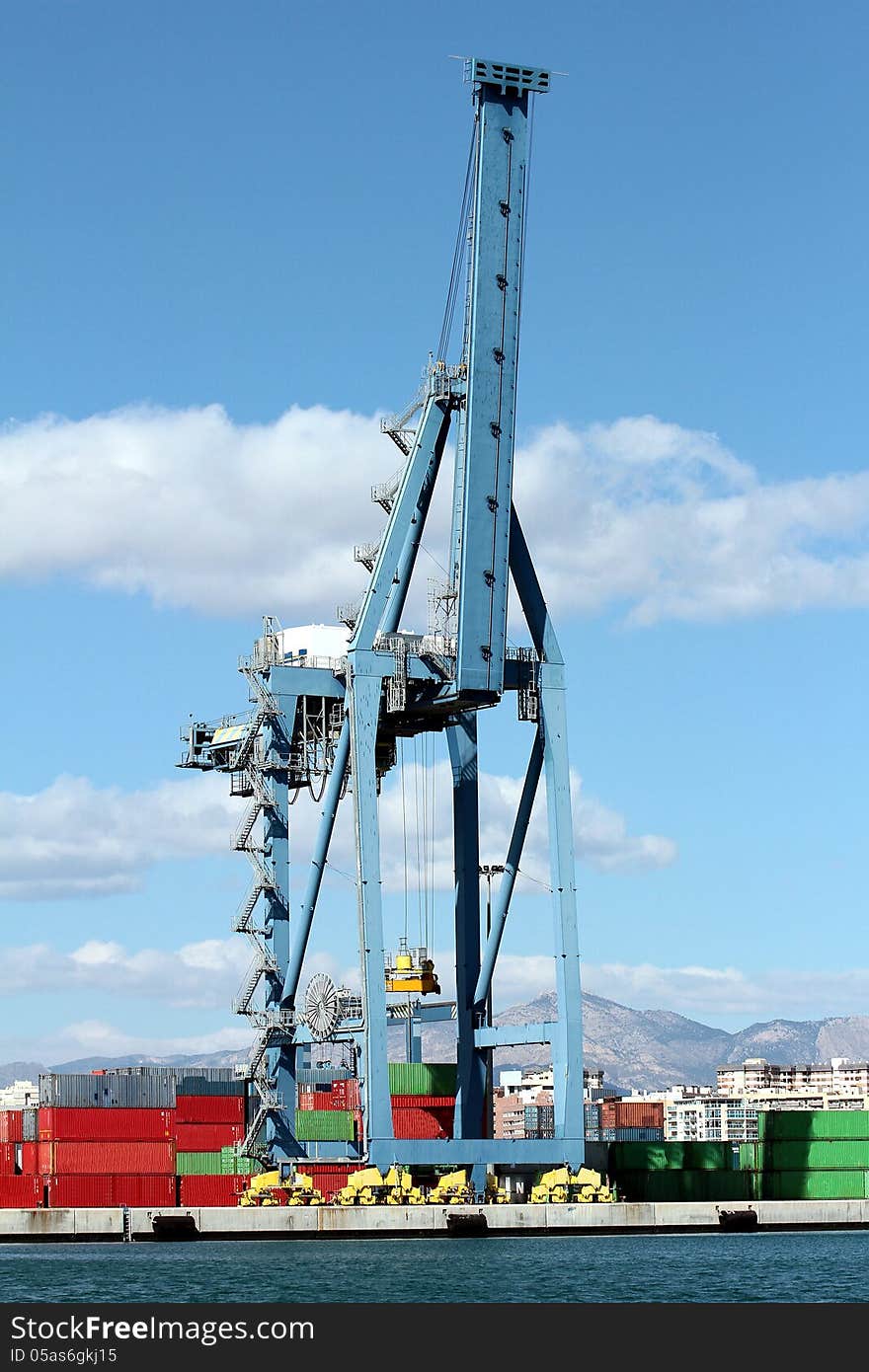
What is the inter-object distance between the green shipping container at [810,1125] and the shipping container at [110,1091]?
59.9 ft

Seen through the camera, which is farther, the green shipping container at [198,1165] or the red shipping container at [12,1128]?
the red shipping container at [12,1128]

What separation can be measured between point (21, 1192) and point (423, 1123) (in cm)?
1204

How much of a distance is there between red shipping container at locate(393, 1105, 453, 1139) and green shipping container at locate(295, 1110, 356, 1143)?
4765 mm

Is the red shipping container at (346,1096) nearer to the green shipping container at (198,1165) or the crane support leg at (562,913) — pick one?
the green shipping container at (198,1165)

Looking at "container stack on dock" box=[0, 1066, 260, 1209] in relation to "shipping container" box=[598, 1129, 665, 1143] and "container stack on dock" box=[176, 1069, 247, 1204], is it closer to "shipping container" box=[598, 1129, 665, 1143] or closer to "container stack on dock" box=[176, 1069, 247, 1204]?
"container stack on dock" box=[176, 1069, 247, 1204]

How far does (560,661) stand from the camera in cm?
6172

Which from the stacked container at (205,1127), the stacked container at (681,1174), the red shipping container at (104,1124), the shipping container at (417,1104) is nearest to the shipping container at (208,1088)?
the stacked container at (205,1127)

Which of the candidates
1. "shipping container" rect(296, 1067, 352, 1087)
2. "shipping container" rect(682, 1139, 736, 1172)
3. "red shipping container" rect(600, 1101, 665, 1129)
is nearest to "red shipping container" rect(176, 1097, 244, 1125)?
"shipping container" rect(682, 1139, 736, 1172)

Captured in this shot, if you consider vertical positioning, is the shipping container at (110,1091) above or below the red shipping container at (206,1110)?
above

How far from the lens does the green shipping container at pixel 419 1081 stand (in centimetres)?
6644

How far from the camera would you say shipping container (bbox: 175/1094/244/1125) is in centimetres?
6525

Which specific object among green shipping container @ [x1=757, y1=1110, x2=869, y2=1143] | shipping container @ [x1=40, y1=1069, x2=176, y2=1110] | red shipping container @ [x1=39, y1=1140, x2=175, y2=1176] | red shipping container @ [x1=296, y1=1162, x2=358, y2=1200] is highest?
shipping container @ [x1=40, y1=1069, x2=176, y2=1110]

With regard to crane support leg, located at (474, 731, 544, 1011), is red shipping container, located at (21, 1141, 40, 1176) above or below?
below
